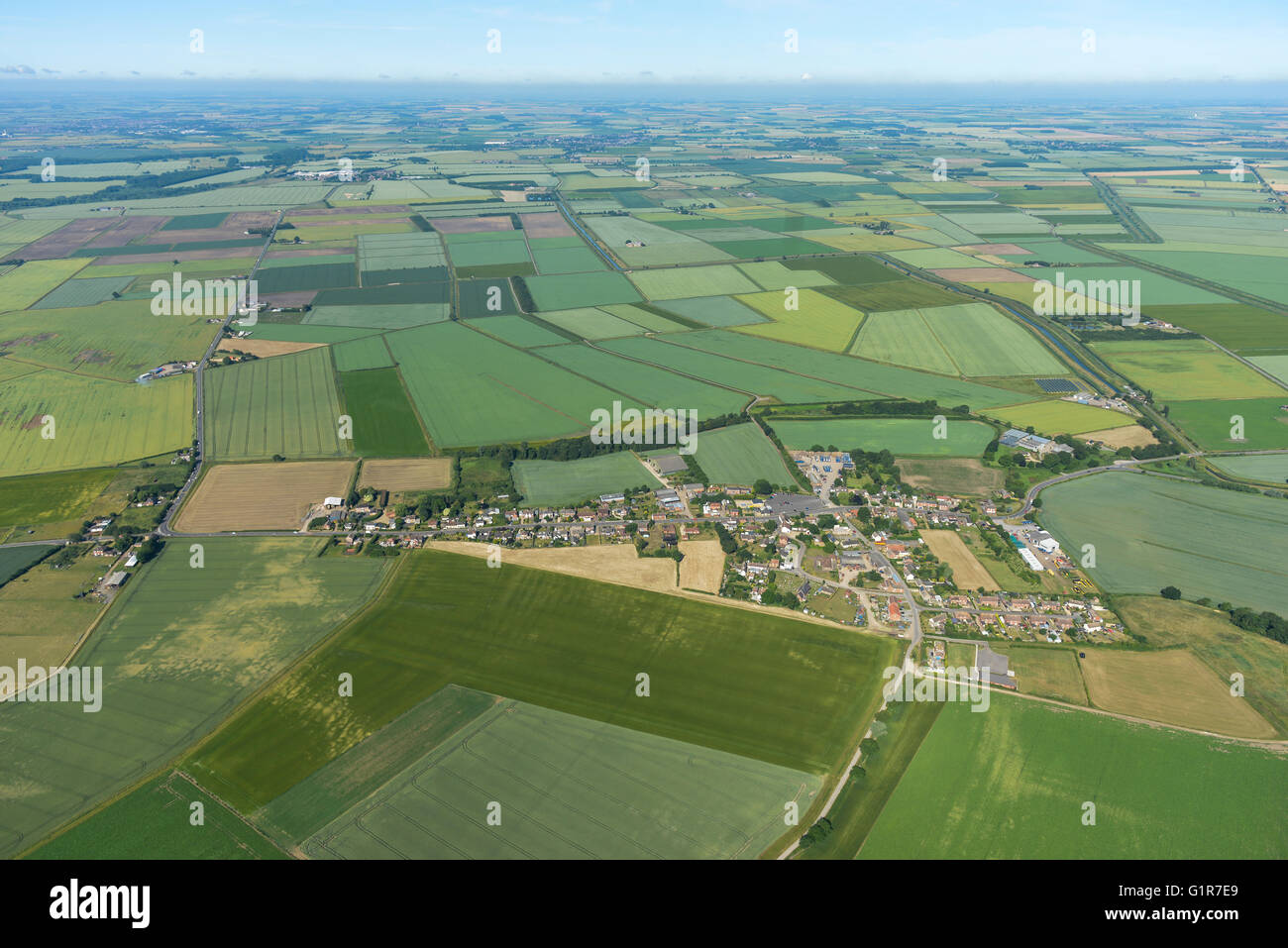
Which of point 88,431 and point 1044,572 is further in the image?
point 88,431

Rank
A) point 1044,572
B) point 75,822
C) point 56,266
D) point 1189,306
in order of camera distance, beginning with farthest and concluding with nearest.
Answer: point 56,266, point 1189,306, point 1044,572, point 75,822

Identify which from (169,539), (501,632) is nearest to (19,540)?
(169,539)

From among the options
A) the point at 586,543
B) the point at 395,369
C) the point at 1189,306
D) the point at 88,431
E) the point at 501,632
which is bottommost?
the point at 501,632

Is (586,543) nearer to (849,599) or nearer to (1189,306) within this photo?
(849,599)

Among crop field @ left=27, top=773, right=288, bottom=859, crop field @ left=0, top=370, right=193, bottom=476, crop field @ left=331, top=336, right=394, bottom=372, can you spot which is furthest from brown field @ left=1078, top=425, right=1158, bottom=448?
crop field @ left=0, top=370, right=193, bottom=476

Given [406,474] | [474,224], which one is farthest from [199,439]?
[474,224]

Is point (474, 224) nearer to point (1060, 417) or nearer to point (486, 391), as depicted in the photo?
point (486, 391)
